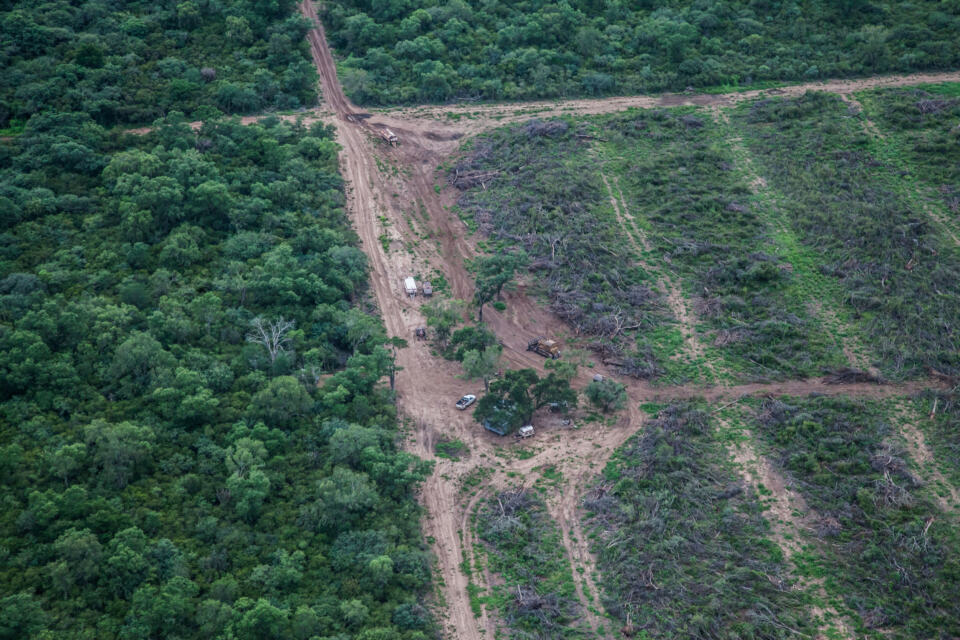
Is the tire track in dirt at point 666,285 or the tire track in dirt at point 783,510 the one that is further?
the tire track in dirt at point 666,285

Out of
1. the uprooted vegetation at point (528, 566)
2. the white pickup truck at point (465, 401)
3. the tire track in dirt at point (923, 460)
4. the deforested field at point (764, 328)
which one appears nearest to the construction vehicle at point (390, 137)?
the deforested field at point (764, 328)

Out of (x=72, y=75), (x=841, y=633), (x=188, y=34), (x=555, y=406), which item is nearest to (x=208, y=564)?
(x=555, y=406)

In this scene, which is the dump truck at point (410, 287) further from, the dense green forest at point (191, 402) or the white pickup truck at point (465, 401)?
the white pickup truck at point (465, 401)

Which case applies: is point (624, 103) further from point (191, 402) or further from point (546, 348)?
point (191, 402)

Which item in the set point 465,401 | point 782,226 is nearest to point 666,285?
point 782,226

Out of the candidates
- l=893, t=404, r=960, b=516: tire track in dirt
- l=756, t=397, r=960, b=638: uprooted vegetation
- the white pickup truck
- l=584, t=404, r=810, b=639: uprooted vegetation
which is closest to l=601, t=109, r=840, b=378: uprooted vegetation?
l=756, t=397, r=960, b=638: uprooted vegetation

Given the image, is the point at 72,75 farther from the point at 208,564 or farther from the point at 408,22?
the point at 208,564

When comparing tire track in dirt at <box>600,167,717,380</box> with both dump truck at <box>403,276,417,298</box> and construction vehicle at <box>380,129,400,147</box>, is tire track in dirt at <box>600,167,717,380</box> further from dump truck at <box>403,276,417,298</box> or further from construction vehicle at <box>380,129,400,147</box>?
construction vehicle at <box>380,129,400,147</box>
